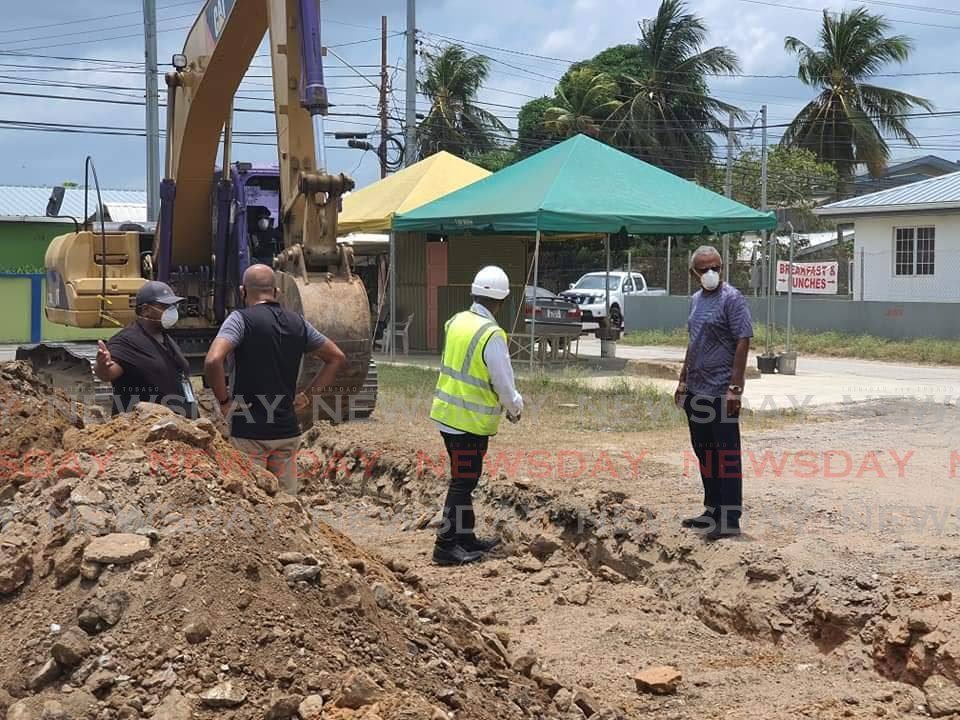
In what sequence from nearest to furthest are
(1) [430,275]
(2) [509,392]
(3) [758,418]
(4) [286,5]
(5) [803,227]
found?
1. (2) [509,392]
2. (4) [286,5]
3. (3) [758,418]
4. (1) [430,275]
5. (5) [803,227]

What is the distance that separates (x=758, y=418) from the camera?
43.5 feet

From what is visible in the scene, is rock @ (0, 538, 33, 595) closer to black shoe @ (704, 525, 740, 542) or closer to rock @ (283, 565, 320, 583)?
rock @ (283, 565, 320, 583)

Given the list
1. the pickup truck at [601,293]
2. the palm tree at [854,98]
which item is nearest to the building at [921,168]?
the palm tree at [854,98]

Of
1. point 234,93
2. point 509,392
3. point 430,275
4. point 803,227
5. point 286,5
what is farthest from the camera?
point 803,227

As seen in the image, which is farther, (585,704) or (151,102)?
(151,102)

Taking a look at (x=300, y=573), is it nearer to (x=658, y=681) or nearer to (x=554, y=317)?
(x=658, y=681)

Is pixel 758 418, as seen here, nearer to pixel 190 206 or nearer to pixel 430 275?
pixel 190 206

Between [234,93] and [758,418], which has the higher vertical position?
[234,93]

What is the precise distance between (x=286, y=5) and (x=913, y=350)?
17496mm

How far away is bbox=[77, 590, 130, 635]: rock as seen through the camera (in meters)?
4.52

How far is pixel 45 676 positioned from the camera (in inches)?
171

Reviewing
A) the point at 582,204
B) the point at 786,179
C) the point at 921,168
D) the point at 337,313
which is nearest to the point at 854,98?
the point at 786,179

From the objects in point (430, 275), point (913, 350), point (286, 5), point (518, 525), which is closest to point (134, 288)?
point (286, 5)

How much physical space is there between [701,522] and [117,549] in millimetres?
4086
